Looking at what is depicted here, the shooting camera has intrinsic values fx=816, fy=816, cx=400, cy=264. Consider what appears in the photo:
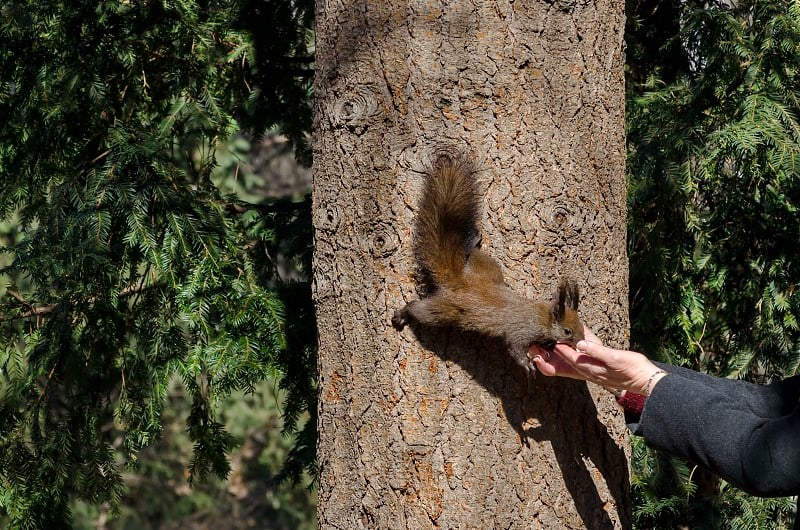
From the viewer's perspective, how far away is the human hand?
1746 mm

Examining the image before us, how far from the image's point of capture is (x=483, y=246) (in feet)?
6.15

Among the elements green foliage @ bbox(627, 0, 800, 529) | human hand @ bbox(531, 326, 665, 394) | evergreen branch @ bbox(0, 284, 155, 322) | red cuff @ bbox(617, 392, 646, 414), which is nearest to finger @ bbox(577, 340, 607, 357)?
human hand @ bbox(531, 326, 665, 394)

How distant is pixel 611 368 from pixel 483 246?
393mm

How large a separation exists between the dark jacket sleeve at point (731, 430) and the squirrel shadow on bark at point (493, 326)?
184 millimetres

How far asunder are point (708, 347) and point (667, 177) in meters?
0.89

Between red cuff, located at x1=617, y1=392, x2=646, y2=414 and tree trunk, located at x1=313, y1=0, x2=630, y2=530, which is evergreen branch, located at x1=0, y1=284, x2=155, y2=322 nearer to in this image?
tree trunk, located at x1=313, y1=0, x2=630, y2=530

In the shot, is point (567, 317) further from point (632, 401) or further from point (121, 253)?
point (121, 253)

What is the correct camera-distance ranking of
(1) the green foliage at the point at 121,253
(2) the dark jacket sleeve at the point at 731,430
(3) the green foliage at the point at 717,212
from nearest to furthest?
(2) the dark jacket sleeve at the point at 731,430
(1) the green foliage at the point at 121,253
(3) the green foliage at the point at 717,212

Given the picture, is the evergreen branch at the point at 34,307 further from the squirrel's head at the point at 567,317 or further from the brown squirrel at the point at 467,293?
the squirrel's head at the point at 567,317

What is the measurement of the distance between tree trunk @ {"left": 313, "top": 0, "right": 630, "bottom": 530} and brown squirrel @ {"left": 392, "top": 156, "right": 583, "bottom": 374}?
0.03 meters

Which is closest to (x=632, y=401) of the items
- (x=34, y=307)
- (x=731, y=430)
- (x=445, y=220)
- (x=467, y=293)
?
(x=731, y=430)

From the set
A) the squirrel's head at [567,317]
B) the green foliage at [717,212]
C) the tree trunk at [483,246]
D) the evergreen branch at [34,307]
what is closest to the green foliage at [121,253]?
the evergreen branch at [34,307]

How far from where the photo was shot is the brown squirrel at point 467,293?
1.84 m

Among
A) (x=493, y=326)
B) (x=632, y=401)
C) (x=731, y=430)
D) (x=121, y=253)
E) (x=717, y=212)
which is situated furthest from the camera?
(x=717, y=212)
